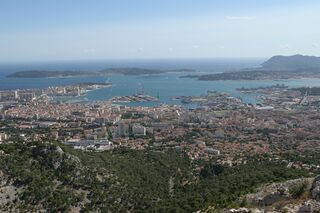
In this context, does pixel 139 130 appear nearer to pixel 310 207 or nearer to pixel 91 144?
pixel 91 144

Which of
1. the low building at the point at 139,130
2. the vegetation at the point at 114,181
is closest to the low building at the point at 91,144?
the low building at the point at 139,130

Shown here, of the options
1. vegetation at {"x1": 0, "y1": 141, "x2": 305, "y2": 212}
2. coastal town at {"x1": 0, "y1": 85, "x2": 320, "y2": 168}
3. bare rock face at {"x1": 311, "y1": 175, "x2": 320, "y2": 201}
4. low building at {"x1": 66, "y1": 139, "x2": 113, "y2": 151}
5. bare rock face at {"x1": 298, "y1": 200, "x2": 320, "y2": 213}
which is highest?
bare rock face at {"x1": 298, "y1": 200, "x2": 320, "y2": 213}

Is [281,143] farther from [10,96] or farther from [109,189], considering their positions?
[10,96]

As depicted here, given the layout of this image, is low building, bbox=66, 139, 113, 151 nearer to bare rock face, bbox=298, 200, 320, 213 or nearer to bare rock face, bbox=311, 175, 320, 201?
bare rock face, bbox=311, 175, 320, 201

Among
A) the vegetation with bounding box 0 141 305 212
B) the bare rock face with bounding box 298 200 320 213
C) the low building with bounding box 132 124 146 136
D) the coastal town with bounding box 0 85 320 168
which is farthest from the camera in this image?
the low building with bounding box 132 124 146 136

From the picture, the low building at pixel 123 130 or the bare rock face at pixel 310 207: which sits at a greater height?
the bare rock face at pixel 310 207

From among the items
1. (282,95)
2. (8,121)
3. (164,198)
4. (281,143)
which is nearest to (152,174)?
(164,198)

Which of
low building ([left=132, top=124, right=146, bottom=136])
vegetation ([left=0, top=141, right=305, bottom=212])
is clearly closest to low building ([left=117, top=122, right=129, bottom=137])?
low building ([left=132, top=124, right=146, bottom=136])

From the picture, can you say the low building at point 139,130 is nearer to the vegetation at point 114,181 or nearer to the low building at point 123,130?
the low building at point 123,130
